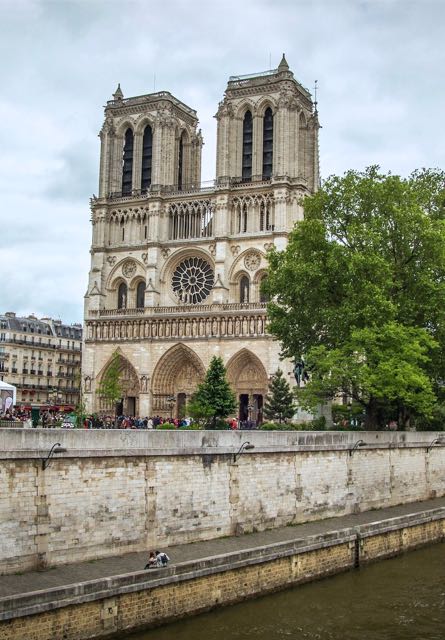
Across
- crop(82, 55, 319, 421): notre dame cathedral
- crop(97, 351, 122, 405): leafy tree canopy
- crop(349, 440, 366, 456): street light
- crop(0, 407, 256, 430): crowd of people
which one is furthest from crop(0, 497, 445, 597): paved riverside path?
crop(97, 351, 122, 405): leafy tree canopy

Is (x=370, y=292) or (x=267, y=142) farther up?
(x=267, y=142)

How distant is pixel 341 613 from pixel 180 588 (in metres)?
3.68

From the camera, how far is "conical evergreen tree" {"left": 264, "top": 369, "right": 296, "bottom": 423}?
4606 centimetres

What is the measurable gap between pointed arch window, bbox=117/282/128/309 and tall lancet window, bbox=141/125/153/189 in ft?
25.3

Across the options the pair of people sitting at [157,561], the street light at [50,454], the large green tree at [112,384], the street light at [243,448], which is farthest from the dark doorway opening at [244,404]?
the pair of people sitting at [157,561]

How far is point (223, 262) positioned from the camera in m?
55.1

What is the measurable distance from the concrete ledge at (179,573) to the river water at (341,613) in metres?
0.81

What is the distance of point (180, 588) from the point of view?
16.0 meters

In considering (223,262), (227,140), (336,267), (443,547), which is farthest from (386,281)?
(227,140)

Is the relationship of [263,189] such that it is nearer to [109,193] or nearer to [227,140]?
[227,140]

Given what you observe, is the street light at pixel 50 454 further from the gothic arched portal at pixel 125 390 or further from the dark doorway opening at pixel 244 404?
the gothic arched portal at pixel 125 390

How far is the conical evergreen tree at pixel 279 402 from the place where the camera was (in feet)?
151

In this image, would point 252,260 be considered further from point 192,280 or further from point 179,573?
point 179,573

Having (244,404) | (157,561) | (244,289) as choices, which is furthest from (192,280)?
(157,561)
